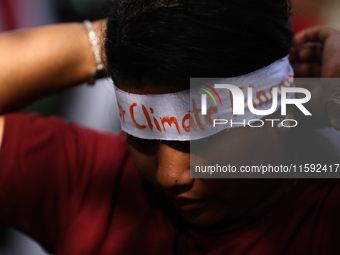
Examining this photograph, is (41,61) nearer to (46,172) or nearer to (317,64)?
(46,172)

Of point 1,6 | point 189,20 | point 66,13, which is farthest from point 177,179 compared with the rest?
point 1,6

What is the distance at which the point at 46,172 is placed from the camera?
1.06 meters

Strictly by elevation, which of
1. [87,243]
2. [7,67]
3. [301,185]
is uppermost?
[7,67]

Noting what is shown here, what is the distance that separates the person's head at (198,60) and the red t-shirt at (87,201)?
14 cm

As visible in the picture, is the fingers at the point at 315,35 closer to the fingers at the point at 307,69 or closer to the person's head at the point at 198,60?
the fingers at the point at 307,69

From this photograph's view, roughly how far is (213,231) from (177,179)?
264 millimetres

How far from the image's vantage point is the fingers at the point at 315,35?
2.94ft

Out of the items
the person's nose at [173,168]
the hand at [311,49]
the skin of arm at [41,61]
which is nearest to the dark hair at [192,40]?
the person's nose at [173,168]

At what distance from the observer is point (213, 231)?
2.90 ft

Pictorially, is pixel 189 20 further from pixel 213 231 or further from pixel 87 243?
pixel 87 243

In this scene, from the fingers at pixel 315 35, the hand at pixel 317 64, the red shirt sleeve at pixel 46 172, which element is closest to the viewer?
the hand at pixel 317 64

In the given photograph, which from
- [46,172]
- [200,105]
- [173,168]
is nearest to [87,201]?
[46,172]

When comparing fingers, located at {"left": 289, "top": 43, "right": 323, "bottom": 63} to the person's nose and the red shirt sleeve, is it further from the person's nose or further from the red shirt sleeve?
the red shirt sleeve

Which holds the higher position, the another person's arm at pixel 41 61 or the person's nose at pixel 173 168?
the another person's arm at pixel 41 61
